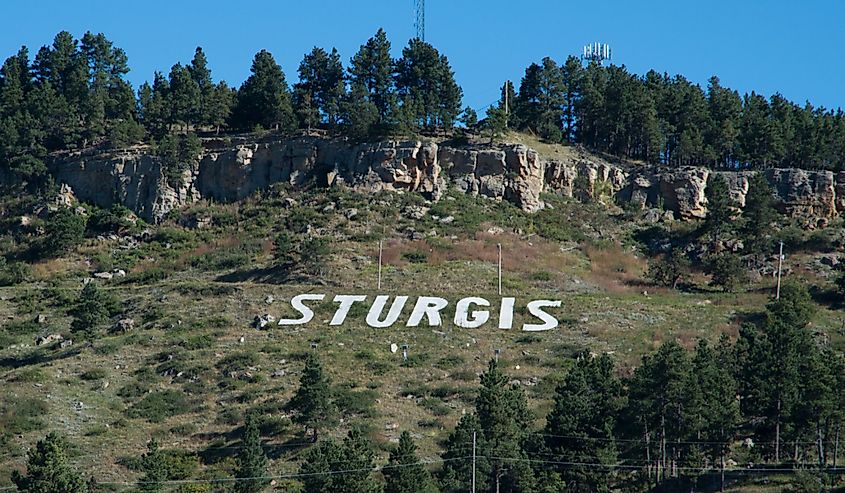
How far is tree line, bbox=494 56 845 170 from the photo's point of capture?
116938 mm

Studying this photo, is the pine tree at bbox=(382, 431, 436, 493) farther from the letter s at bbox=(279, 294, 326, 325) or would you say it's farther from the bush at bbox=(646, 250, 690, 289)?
the bush at bbox=(646, 250, 690, 289)

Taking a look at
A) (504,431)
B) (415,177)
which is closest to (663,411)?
(504,431)

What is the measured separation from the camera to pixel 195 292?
89.7 metres

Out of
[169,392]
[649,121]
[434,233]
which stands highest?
[649,121]

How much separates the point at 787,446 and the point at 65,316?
47.7 m

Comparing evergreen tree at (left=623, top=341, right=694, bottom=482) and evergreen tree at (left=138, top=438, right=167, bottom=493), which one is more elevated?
evergreen tree at (left=623, top=341, right=694, bottom=482)

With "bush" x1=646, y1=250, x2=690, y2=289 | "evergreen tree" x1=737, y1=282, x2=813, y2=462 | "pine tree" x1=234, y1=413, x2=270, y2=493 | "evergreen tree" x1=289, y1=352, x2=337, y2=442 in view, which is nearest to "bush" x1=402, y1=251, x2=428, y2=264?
"bush" x1=646, y1=250, x2=690, y2=289

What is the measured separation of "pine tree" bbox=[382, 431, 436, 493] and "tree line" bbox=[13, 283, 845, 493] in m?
0.07

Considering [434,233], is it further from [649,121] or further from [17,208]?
[17,208]

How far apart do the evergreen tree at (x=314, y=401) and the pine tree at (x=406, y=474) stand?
28.2 ft

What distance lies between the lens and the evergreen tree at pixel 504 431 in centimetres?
6028

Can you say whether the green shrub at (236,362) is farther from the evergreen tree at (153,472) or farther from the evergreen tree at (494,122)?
the evergreen tree at (494,122)

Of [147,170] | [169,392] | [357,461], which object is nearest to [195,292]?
[169,392]

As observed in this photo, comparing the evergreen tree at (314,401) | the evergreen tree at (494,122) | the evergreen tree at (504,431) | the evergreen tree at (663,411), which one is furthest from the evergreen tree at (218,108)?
the evergreen tree at (663,411)
